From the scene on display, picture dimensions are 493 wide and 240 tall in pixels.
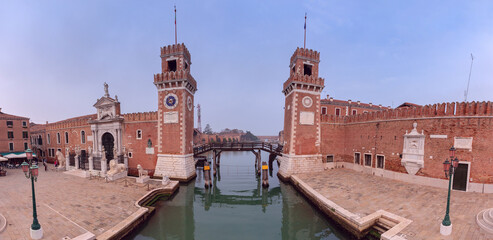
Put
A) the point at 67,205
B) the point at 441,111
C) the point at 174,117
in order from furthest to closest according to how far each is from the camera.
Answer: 1. the point at 174,117
2. the point at 441,111
3. the point at 67,205

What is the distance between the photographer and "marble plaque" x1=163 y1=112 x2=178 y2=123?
1830 centimetres

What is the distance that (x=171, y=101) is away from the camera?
727 inches

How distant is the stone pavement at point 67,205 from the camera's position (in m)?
7.85

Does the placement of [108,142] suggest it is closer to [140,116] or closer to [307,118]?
[140,116]

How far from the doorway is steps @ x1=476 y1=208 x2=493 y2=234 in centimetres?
511

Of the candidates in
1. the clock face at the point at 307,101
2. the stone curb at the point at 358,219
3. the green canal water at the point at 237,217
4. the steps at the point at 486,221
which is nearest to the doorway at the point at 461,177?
the steps at the point at 486,221

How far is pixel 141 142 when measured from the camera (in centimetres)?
1941

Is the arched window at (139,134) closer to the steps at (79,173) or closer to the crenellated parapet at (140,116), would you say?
the crenellated parapet at (140,116)

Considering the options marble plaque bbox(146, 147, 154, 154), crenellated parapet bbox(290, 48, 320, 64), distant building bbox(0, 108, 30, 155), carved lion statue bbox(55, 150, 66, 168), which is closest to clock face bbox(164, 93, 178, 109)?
marble plaque bbox(146, 147, 154, 154)

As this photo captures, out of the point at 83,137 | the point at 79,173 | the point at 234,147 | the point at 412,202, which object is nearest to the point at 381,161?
the point at 412,202

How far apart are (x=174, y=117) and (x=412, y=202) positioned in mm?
20494

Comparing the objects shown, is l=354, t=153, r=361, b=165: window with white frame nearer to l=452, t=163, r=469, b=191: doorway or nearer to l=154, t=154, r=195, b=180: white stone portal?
l=452, t=163, r=469, b=191: doorway

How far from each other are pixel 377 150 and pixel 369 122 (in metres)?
2.96

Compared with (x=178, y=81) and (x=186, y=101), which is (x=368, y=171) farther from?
(x=178, y=81)
